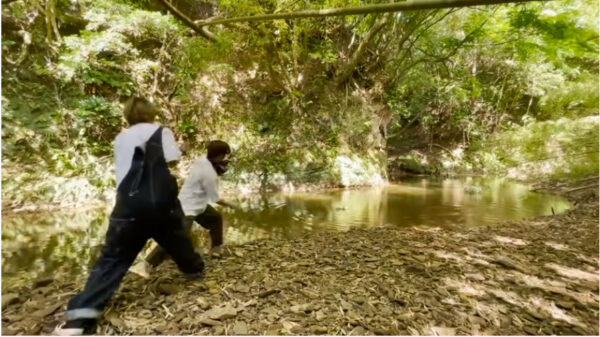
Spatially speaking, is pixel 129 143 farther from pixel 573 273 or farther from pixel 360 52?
pixel 360 52

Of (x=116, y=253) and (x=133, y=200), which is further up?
(x=133, y=200)

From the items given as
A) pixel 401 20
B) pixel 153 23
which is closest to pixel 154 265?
pixel 153 23

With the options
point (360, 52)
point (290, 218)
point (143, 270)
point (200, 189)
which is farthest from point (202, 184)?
point (360, 52)

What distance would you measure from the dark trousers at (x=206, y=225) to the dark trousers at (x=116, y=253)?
0.78m

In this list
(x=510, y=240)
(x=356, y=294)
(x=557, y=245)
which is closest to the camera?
(x=356, y=294)

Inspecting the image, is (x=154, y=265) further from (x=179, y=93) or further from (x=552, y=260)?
(x=179, y=93)

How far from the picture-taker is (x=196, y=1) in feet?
45.8

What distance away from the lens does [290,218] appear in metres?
7.42

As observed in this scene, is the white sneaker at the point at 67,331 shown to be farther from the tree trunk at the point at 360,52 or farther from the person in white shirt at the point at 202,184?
the tree trunk at the point at 360,52

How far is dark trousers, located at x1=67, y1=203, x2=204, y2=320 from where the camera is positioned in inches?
98.7

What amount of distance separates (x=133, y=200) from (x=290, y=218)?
4971 millimetres

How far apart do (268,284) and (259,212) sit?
4831 millimetres

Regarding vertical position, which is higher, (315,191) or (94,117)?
(94,117)

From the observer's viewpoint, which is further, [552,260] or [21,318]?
[552,260]
